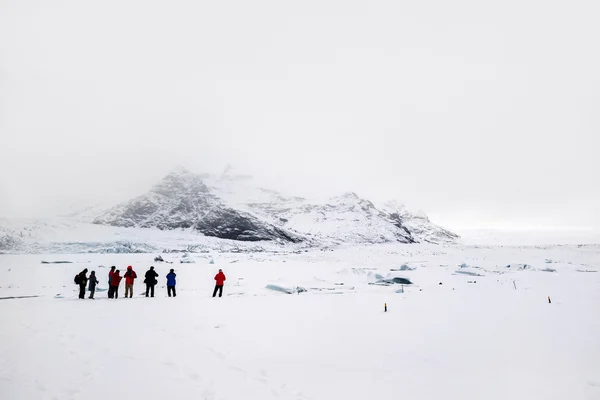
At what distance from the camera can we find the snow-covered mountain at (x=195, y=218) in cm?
15438

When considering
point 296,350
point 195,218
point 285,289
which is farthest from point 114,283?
point 195,218

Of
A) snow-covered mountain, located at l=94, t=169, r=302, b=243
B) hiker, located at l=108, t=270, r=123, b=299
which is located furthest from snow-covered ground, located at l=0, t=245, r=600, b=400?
snow-covered mountain, located at l=94, t=169, r=302, b=243

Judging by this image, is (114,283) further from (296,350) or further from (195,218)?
(195,218)

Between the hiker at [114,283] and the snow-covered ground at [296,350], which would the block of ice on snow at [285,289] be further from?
the hiker at [114,283]

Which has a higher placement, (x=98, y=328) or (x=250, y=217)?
(x=250, y=217)

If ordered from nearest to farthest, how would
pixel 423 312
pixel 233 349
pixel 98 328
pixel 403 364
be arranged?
pixel 403 364, pixel 233 349, pixel 98 328, pixel 423 312

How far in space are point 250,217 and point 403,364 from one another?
156 m

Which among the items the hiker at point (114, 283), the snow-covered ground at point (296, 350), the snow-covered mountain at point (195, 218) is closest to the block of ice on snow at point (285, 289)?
the snow-covered ground at point (296, 350)

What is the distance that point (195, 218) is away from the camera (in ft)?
602

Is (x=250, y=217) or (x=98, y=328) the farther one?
(x=250, y=217)

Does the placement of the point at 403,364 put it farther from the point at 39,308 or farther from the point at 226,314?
the point at 39,308

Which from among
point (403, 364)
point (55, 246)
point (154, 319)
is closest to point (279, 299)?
point (154, 319)

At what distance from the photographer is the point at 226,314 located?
1423cm

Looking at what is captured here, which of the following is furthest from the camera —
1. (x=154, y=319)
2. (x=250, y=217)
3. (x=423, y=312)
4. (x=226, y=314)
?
(x=250, y=217)
